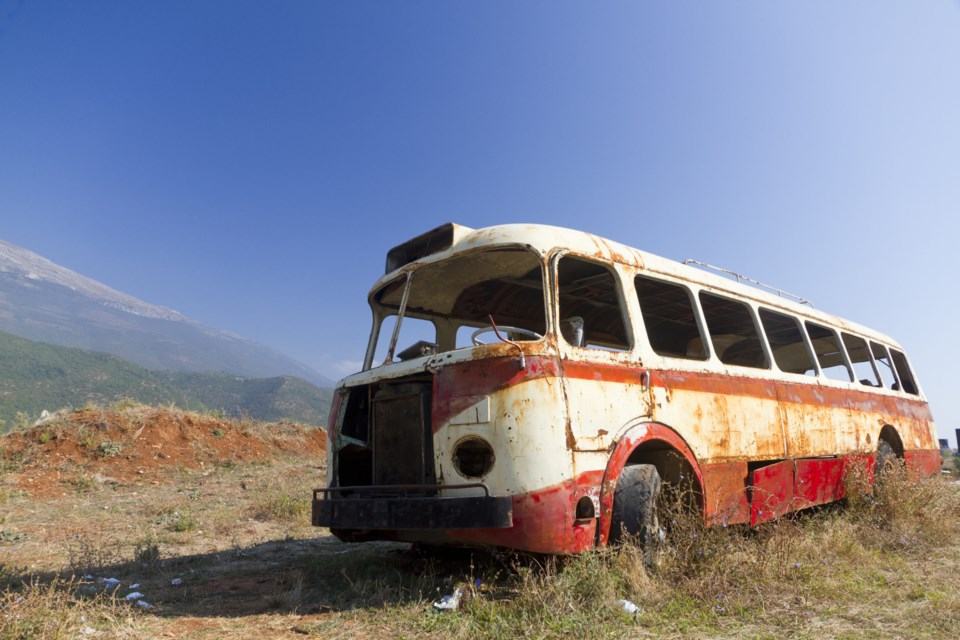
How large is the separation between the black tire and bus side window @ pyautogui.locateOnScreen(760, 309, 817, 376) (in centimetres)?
368

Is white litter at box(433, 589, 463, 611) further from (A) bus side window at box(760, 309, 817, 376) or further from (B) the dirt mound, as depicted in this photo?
(B) the dirt mound

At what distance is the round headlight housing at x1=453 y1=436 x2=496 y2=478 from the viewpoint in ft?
11.9

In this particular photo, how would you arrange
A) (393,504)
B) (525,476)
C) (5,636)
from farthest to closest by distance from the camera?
(393,504), (525,476), (5,636)

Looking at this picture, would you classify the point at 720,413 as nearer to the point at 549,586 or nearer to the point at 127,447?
the point at 549,586

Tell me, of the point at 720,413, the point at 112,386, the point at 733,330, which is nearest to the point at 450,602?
the point at 720,413

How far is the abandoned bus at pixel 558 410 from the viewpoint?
11.7ft

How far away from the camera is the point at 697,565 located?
12.8ft

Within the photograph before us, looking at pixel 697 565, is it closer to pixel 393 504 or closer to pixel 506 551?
pixel 506 551

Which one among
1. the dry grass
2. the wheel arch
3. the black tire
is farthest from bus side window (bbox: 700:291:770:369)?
the black tire

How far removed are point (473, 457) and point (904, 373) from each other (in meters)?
9.41

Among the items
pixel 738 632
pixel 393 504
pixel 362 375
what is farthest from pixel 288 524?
pixel 738 632

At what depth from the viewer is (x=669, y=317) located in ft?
21.2

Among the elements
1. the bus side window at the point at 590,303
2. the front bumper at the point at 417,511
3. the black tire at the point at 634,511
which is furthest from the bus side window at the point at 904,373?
the front bumper at the point at 417,511

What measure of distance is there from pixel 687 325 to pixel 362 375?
425cm
